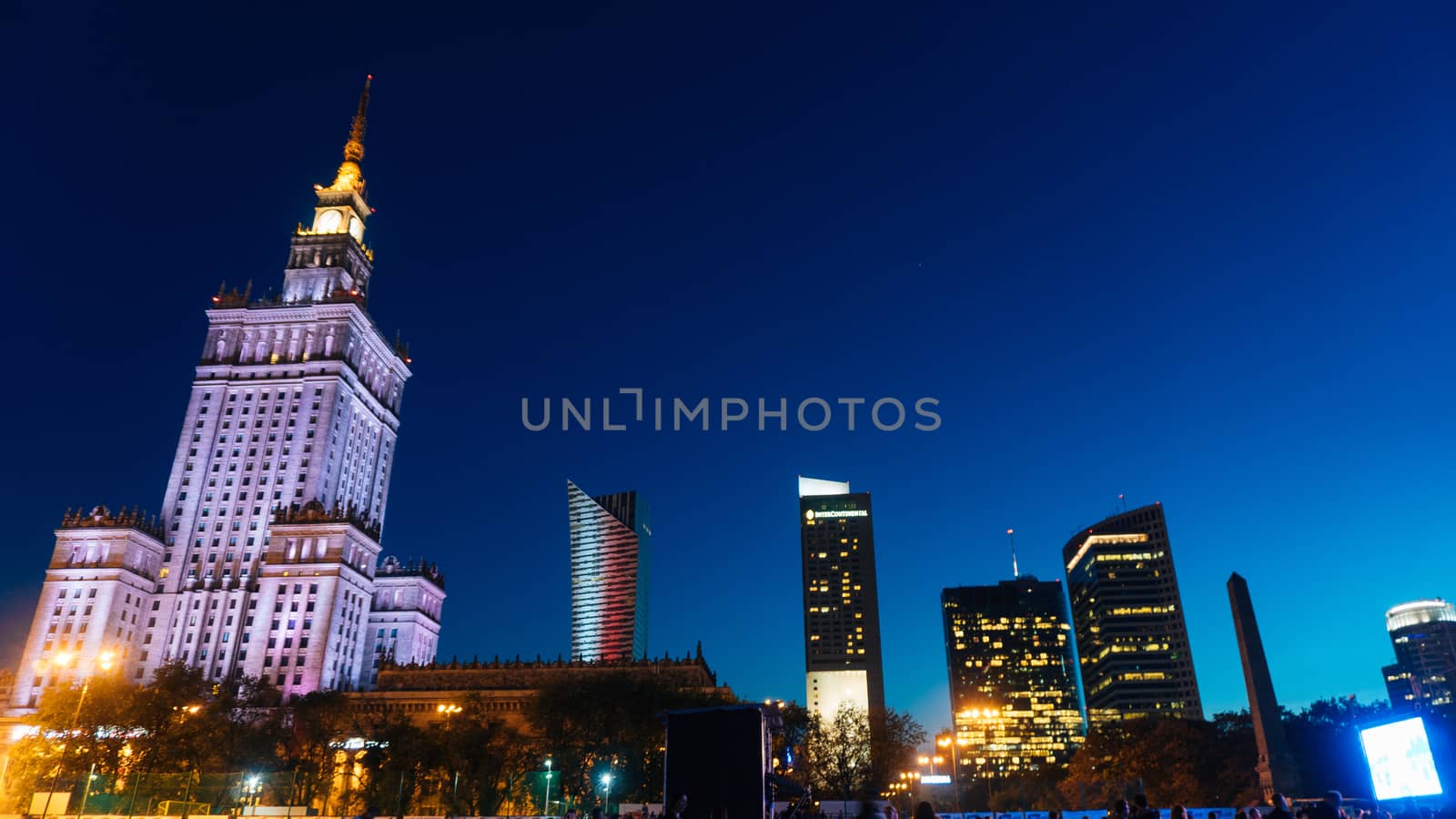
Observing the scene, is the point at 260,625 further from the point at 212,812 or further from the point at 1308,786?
the point at 1308,786

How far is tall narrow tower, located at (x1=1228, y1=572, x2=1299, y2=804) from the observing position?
58938mm

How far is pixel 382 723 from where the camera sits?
84.7m

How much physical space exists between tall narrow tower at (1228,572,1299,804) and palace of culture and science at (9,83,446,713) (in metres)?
105

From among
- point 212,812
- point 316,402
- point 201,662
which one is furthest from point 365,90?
point 212,812

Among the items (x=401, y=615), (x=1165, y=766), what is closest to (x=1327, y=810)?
(x=1165, y=766)

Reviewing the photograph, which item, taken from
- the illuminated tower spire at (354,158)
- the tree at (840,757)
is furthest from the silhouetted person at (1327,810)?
the illuminated tower spire at (354,158)

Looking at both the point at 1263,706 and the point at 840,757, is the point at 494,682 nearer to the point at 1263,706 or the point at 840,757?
the point at 840,757

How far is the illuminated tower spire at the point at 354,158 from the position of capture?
16612 cm

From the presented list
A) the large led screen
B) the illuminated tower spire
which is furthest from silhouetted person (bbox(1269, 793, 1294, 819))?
the illuminated tower spire

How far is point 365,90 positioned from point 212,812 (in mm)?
155623

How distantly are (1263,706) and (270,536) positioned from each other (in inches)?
4725

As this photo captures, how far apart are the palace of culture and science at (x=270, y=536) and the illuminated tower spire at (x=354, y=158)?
1147 cm

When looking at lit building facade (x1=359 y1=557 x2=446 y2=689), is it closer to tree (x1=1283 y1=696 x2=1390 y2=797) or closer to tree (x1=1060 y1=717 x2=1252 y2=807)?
tree (x1=1060 y1=717 x2=1252 y2=807)

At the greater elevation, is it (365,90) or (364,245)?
(365,90)
